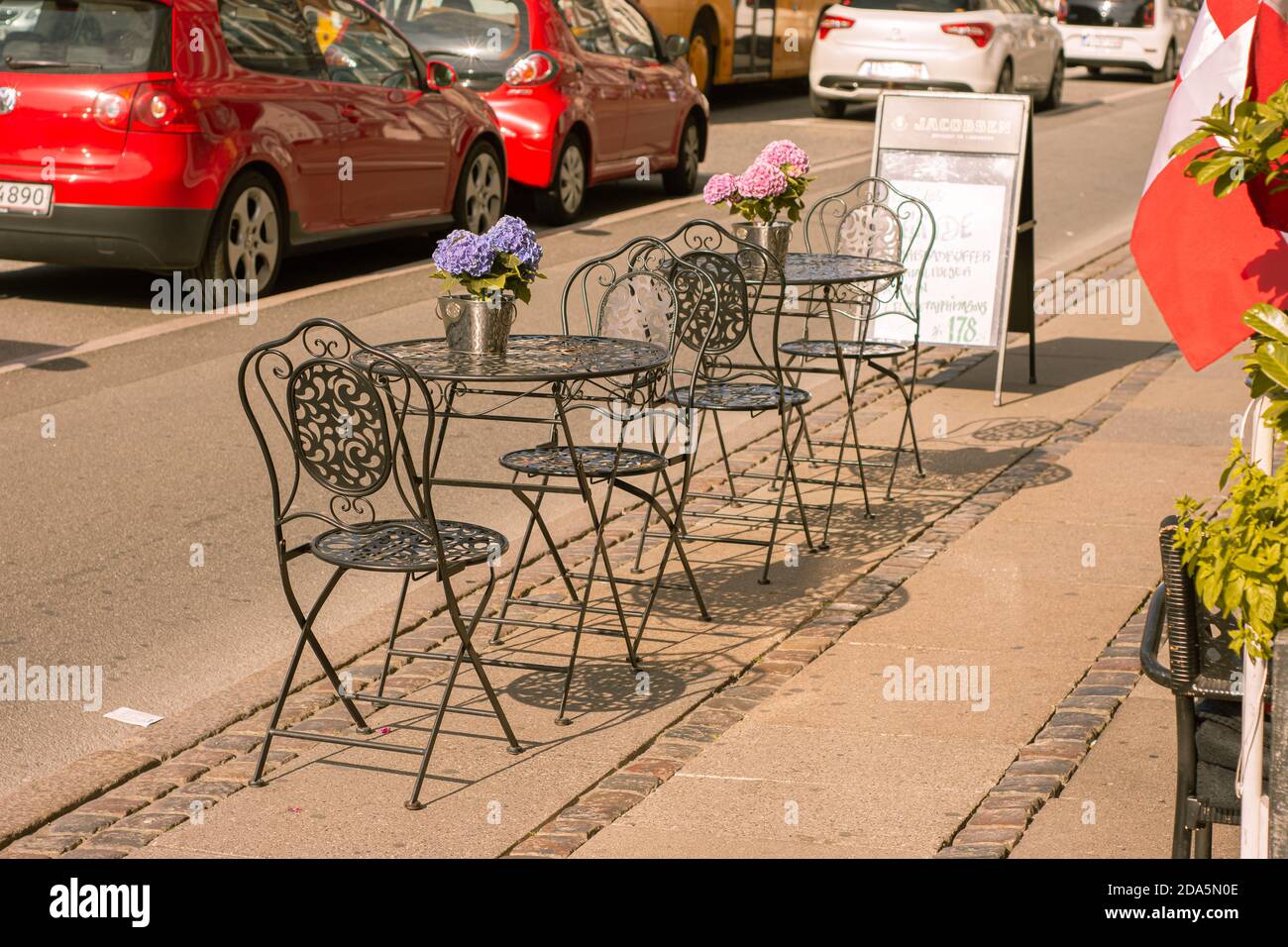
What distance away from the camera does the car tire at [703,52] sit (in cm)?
2445

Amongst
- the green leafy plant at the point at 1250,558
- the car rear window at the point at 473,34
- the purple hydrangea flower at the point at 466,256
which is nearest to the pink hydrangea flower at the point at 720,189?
the purple hydrangea flower at the point at 466,256

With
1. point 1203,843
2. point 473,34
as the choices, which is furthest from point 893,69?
point 1203,843

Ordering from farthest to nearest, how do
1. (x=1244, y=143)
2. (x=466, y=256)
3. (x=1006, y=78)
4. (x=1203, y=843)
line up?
1. (x=1006, y=78)
2. (x=466, y=256)
3. (x=1203, y=843)
4. (x=1244, y=143)

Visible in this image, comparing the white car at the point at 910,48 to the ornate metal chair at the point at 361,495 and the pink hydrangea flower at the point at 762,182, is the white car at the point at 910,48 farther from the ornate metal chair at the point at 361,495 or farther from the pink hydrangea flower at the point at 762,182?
the ornate metal chair at the point at 361,495

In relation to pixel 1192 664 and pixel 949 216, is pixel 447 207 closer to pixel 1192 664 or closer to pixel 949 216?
pixel 949 216

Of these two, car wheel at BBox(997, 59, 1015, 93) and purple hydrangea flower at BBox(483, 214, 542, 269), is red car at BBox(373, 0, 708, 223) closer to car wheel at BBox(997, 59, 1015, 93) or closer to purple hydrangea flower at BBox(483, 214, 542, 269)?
car wheel at BBox(997, 59, 1015, 93)

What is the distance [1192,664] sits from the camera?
146 inches

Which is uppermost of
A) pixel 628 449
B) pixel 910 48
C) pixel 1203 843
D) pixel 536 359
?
pixel 910 48

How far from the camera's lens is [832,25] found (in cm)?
2300

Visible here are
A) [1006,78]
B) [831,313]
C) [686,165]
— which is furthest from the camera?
[1006,78]

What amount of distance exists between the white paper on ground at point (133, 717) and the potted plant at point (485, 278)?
1.44 m

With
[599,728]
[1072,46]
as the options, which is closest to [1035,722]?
[599,728]

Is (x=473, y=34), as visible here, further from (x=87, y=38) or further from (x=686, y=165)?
(x=87, y=38)

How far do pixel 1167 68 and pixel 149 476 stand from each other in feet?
100
